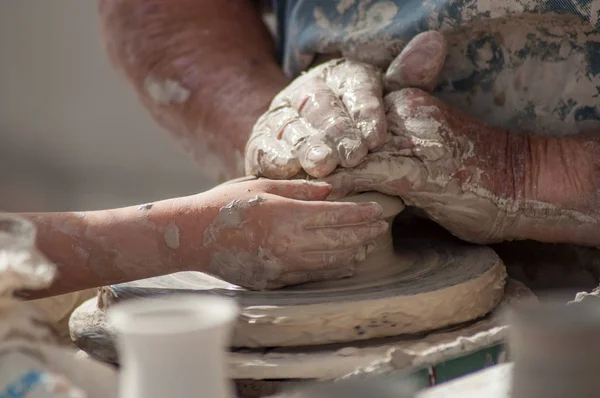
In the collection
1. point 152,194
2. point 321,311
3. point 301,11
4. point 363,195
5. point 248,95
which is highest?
point 301,11

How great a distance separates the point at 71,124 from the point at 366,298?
365 centimetres

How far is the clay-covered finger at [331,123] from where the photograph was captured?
1143 mm

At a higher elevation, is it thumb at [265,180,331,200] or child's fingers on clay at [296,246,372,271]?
thumb at [265,180,331,200]

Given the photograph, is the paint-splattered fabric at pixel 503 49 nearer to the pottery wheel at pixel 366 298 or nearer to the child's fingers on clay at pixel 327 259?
the pottery wheel at pixel 366 298

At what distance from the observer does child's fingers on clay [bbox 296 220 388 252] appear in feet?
3.60

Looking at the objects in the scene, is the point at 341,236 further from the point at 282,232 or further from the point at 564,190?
the point at 564,190

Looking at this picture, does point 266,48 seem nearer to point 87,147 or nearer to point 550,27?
point 550,27

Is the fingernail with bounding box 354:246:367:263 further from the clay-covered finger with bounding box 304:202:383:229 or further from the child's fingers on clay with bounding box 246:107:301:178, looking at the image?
the child's fingers on clay with bounding box 246:107:301:178

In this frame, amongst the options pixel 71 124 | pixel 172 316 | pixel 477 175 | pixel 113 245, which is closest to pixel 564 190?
pixel 477 175

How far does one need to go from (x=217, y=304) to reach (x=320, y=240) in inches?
19.7

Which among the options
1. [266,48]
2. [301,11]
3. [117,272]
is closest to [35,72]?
[266,48]

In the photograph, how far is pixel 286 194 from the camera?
1129 mm

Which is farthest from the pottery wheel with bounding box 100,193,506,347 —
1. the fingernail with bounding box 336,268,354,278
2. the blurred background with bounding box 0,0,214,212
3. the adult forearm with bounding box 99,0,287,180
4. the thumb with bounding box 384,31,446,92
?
the blurred background with bounding box 0,0,214,212

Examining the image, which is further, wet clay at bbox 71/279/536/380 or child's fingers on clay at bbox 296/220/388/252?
child's fingers on clay at bbox 296/220/388/252
